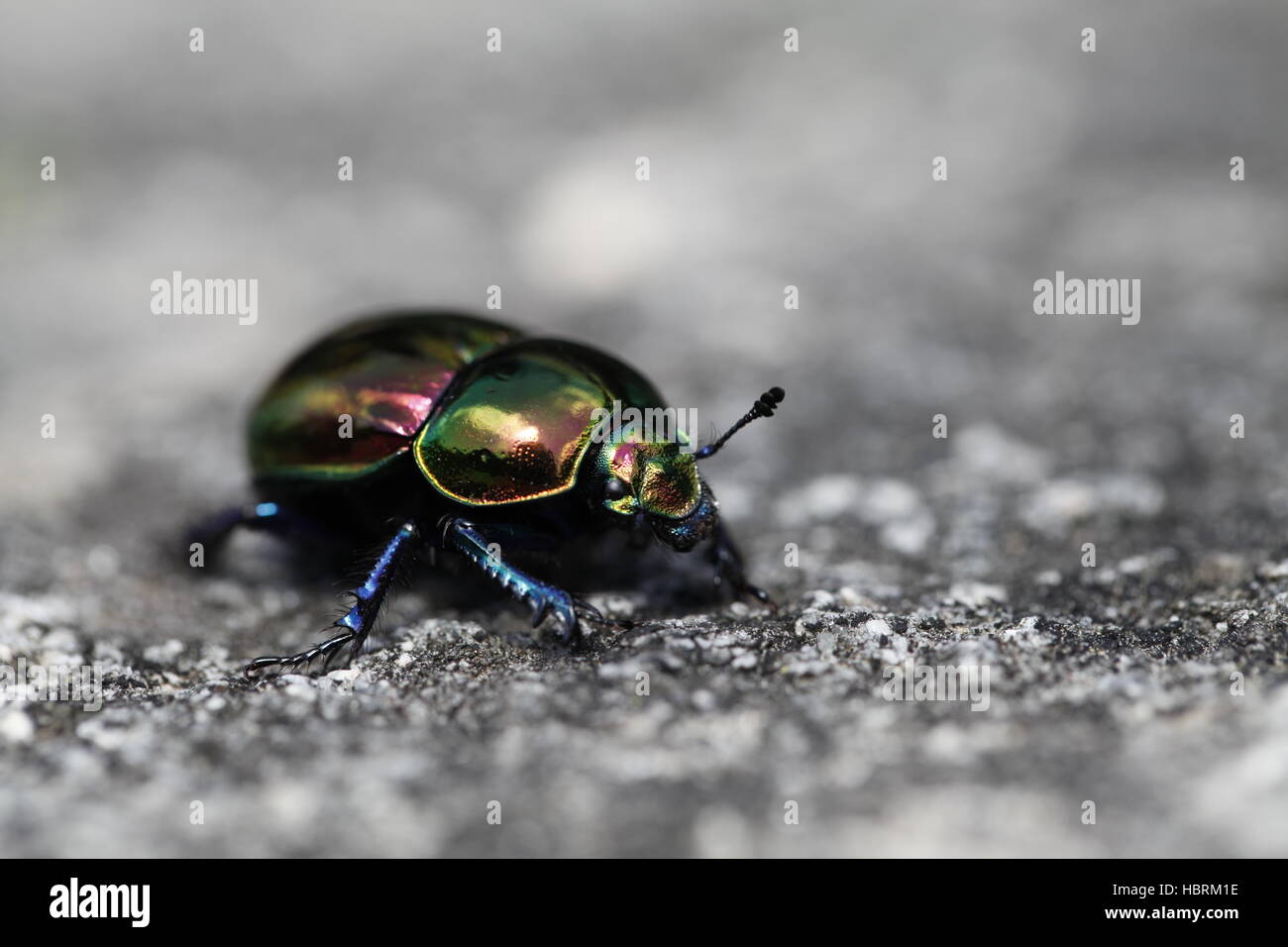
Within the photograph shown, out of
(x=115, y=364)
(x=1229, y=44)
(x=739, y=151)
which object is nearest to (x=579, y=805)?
(x=115, y=364)

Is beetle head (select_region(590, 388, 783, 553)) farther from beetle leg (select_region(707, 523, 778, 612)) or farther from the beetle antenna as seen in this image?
beetle leg (select_region(707, 523, 778, 612))

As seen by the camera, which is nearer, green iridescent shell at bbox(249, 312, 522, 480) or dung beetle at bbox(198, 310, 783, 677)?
dung beetle at bbox(198, 310, 783, 677)

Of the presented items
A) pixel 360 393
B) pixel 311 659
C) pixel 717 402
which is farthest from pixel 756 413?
pixel 717 402

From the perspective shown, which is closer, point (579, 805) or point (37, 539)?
point (579, 805)

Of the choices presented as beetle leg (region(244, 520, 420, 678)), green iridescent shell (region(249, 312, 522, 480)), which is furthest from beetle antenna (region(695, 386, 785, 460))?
beetle leg (region(244, 520, 420, 678))

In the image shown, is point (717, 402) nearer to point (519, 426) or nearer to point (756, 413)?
point (756, 413)

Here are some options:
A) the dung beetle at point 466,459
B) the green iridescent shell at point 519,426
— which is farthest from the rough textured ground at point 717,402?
the green iridescent shell at point 519,426

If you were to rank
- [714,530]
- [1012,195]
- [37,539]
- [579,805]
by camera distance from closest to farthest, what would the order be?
[579,805] → [714,530] → [37,539] → [1012,195]

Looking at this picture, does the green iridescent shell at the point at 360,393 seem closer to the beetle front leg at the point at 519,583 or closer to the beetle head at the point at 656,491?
the beetle front leg at the point at 519,583
